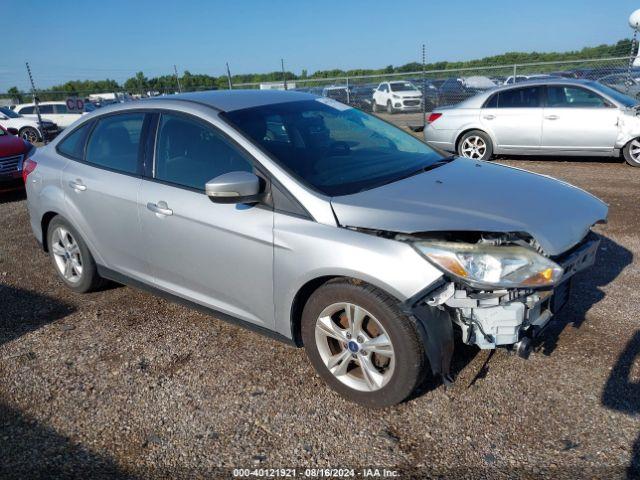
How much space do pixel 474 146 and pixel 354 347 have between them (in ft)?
25.5

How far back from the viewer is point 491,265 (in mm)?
2514

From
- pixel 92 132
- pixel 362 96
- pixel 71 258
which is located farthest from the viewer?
pixel 362 96

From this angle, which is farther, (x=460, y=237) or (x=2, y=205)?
(x=2, y=205)

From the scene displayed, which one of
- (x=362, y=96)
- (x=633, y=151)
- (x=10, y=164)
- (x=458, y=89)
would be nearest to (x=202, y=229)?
(x=10, y=164)

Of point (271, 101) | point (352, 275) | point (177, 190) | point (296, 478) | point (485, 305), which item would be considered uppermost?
point (271, 101)

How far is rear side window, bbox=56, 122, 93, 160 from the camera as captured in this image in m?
4.27

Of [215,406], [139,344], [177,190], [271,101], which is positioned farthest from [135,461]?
[271,101]

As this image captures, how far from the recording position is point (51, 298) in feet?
15.0

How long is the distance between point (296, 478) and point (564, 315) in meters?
2.31

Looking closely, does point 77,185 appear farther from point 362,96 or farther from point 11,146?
point 362,96

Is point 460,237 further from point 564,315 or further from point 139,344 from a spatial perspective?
point 139,344

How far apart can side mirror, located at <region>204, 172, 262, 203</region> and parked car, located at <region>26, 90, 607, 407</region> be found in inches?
0.4

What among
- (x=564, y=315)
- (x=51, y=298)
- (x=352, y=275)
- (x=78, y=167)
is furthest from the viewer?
(x=51, y=298)

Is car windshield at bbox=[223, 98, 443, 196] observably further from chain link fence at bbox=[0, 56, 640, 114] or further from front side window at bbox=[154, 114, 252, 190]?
chain link fence at bbox=[0, 56, 640, 114]
